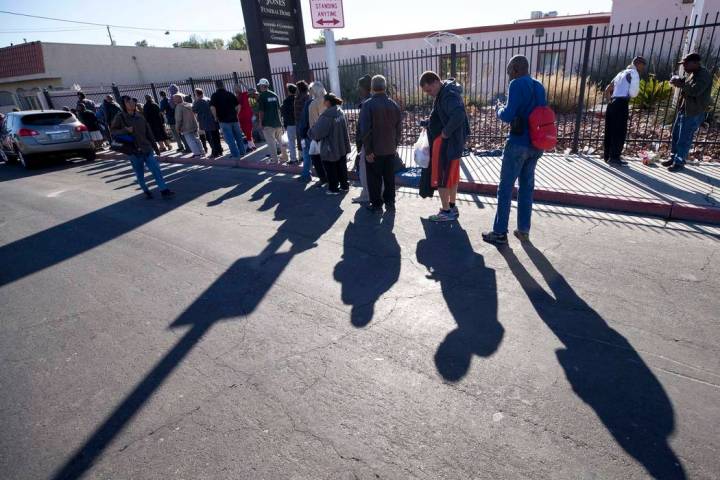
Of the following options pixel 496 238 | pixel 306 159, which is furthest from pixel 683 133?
pixel 306 159

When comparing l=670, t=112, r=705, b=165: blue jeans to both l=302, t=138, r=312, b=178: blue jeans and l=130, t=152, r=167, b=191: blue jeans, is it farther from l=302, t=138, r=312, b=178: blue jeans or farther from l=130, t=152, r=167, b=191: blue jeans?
l=130, t=152, r=167, b=191: blue jeans

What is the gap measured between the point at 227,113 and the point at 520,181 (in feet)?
26.5

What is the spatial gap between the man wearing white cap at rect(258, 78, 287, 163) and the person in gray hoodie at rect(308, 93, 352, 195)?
11.0 ft

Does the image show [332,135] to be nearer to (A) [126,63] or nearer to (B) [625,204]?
(B) [625,204]

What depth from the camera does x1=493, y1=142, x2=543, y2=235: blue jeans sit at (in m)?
4.38

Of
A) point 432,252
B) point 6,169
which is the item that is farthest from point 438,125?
point 6,169

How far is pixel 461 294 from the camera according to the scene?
3.71 metres

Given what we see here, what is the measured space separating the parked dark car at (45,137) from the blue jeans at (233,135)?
19.7ft

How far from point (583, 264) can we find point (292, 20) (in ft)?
39.8

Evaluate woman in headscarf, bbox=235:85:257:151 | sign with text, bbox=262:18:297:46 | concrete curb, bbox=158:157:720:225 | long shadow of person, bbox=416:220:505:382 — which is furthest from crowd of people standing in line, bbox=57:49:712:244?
sign with text, bbox=262:18:297:46

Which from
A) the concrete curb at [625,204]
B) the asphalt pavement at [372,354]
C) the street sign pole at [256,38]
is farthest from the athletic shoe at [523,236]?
the street sign pole at [256,38]

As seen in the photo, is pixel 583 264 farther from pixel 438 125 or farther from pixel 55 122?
pixel 55 122

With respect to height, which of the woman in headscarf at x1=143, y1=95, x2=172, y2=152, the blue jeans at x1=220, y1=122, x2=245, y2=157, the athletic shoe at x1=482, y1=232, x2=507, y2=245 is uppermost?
the woman in headscarf at x1=143, y1=95, x2=172, y2=152

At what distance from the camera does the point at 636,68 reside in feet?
22.5
